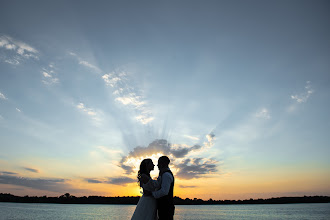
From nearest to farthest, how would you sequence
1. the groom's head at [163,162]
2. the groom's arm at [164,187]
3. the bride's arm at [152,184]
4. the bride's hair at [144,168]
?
the groom's arm at [164,187], the bride's arm at [152,184], the bride's hair at [144,168], the groom's head at [163,162]

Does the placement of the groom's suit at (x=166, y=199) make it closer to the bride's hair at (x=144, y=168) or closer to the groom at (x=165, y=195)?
the groom at (x=165, y=195)

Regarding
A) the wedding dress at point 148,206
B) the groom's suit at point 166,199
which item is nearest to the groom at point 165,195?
the groom's suit at point 166,199

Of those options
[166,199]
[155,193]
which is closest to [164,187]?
[155,193]

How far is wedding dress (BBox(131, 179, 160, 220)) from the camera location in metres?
5.14

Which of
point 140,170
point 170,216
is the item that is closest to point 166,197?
point 170,216

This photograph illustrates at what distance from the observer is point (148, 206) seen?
5.25m

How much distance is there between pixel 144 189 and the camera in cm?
525

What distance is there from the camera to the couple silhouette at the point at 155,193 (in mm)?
5090

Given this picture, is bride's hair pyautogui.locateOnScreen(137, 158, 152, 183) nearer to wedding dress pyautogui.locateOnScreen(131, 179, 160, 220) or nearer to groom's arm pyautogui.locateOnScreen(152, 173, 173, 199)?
wedding dress pyautogui.locateOnScreen(131, 179, 160, 220)

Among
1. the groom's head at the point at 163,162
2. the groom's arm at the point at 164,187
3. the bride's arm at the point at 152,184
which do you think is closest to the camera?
the groom's arm at the point at 164,187

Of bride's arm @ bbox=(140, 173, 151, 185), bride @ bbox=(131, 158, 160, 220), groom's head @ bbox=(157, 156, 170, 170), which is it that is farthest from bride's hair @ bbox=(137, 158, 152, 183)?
groom's head @ bbox=(157, 156, 170, 170)

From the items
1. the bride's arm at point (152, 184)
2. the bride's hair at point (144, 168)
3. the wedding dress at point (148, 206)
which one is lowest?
the wedding dress at point (148, 206)

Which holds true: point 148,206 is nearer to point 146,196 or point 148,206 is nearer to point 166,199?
point 146,196

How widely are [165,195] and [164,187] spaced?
277 mm
